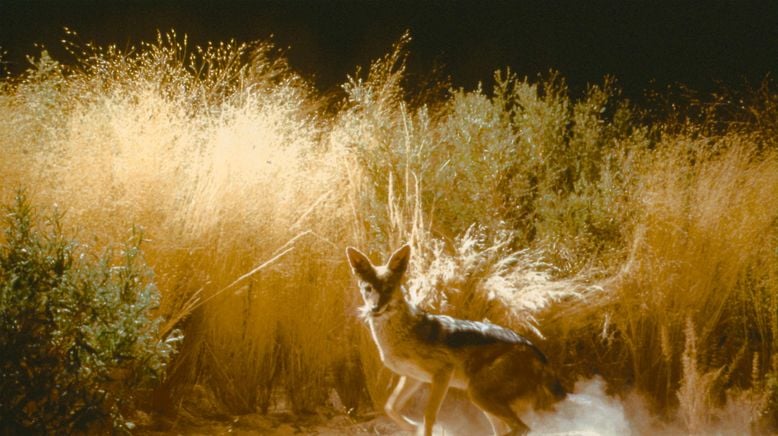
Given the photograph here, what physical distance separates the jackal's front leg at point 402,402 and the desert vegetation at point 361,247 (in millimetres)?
722

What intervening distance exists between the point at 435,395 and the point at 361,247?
165 cm

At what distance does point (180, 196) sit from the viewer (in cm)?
523

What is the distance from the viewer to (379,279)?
455cm

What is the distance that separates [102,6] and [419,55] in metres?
4.47

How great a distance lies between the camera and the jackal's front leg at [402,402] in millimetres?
4684

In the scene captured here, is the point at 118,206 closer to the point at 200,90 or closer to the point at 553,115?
the point at 200,90

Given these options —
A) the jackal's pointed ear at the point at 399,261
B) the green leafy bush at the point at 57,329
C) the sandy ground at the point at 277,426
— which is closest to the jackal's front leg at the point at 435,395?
the jackal's pointed ear at the point at 399,261

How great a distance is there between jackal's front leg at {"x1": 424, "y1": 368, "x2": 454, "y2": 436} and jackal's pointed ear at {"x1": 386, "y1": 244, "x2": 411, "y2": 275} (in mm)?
679

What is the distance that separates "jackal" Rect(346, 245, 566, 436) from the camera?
4523 mm

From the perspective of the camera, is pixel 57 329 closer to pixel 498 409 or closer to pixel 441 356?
pixel 441 356

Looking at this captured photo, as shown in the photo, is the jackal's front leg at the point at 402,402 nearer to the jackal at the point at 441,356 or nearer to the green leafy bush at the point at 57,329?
the jackal at the point at 441,356

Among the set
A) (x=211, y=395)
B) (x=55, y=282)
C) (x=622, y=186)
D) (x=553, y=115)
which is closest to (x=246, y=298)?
(x=211, y=395)

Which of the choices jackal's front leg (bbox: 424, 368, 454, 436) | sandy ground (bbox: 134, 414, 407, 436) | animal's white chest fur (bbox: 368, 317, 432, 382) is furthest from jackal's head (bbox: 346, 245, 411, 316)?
sandy ground (bbox: 134, 414, 407, 436)

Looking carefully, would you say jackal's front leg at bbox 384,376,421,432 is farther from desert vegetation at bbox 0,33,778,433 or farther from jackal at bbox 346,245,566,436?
desert vegetation at bbox 0,33,778,433
